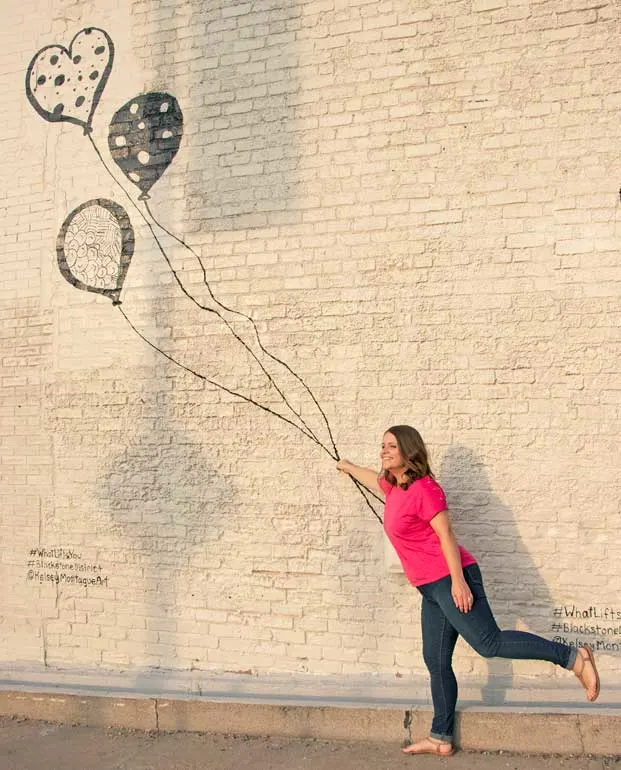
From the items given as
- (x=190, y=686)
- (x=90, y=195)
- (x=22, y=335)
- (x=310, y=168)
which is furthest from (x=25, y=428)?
(x=310, y=168)

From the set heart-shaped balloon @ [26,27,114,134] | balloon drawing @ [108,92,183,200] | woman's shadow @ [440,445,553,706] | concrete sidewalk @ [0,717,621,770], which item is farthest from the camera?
heart-shaped balloon @ [26,27,114,134]

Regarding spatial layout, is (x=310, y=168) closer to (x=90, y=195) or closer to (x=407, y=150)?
(x=407, y=150)

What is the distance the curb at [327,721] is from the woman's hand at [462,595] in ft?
2.40

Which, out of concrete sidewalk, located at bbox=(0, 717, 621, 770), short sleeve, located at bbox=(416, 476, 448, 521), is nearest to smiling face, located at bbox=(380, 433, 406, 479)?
short sleeve, located at bbox=(416, 476, 448, 521)

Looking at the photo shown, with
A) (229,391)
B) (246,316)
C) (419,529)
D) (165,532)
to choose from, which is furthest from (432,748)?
(246,316)

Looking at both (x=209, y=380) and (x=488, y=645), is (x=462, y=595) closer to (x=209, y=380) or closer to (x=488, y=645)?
(x=488, y=645)

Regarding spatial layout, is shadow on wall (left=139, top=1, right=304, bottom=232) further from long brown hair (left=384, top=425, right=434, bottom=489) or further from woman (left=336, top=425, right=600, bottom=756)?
woman (left=336, top=425, right=600, bottom=756)

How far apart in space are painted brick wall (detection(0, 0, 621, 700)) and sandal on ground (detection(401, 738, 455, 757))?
0.85 m

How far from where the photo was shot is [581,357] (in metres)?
5.03

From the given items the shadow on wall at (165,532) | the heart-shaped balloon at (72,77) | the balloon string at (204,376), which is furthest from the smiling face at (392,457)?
the heart-shaped balloon at (72,77)

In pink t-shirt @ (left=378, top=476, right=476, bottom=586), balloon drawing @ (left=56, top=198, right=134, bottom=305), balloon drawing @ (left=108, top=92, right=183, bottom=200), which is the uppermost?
balloon drawing @ (left=108, top=92, right=183, bottom=200)

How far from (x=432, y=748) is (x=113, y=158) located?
439 centimetres

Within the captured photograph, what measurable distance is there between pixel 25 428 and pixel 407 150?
11.0ft

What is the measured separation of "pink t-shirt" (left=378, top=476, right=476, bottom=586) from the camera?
164 inches
